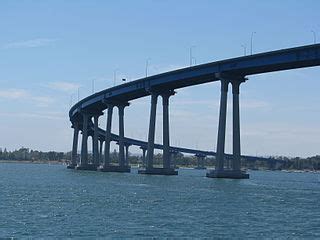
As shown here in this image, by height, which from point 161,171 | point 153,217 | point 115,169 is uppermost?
point 115,169

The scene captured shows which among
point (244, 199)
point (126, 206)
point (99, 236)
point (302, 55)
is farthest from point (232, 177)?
point (99, 236)

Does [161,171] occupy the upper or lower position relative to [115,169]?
lower

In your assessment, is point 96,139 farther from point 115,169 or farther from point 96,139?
point 115,169

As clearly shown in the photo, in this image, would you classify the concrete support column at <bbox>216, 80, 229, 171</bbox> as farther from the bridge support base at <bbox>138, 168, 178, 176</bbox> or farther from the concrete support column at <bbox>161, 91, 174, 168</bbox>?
the bridge support base at <bbox>138, 168, 178, 176</bbox>

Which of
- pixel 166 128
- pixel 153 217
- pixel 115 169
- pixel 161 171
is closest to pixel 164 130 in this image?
pixel 166 128

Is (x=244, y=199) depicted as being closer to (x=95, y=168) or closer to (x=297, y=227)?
(x=297, y=227)

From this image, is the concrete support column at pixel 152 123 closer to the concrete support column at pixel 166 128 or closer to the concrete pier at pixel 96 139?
the concrete support column at pixel 166 128

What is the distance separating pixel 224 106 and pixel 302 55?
1675cm

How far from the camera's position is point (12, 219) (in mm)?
39375

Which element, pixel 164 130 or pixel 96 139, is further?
pixel 96 139

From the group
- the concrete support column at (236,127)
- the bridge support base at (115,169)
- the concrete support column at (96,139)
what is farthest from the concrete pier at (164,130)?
the concrete support column at (96,139)

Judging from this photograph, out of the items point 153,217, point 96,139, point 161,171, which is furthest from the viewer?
point 96,139

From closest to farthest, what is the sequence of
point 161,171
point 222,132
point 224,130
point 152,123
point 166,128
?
point 222,132 < point 224,130 < point 166,128 < point 152,123 < point 161,171

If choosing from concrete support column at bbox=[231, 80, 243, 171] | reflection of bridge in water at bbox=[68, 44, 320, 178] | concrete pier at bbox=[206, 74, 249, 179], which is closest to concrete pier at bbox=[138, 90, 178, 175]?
reflection of bridge in water at bbox=[68, 44, 320, 178]
